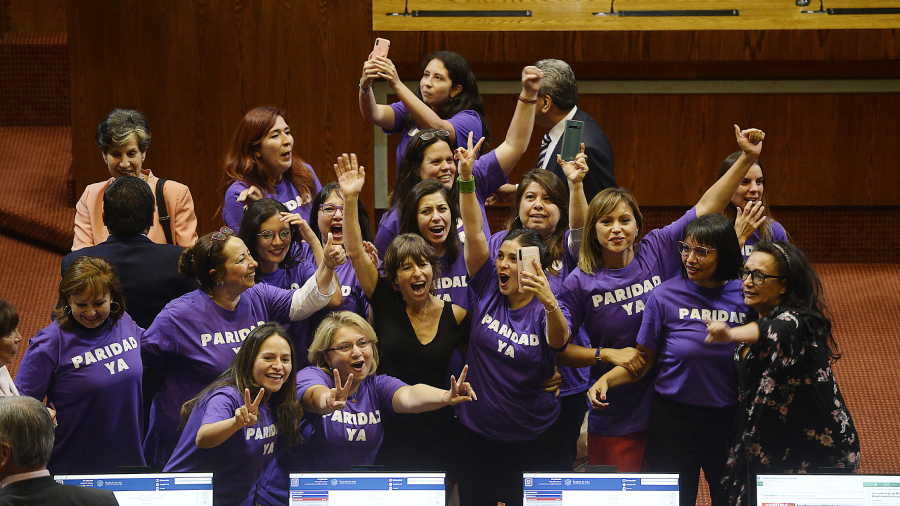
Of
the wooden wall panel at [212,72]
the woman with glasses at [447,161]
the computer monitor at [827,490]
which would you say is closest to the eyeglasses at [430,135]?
the woman with glasses at [447,161]

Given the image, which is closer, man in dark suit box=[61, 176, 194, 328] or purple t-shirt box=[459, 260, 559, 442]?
purple t-shirt box=[459, 260, 559, 442]

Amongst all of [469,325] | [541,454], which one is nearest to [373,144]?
[469,325]

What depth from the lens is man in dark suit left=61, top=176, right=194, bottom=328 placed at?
111 inches

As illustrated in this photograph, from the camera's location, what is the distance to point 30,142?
597cm

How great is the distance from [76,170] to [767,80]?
4.06m

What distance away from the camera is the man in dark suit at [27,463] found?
5.82ft

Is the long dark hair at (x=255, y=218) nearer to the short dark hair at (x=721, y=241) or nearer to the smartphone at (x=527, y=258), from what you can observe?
the smartphone at (x=527, y=258)

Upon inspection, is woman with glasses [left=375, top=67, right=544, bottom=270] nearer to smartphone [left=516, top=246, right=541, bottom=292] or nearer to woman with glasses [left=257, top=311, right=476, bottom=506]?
smartphone [left=516, top=246, right=541, bottom=292]

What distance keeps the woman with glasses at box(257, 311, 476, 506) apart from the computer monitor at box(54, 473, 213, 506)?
0.44 meters

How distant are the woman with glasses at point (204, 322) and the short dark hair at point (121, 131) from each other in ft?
2.56

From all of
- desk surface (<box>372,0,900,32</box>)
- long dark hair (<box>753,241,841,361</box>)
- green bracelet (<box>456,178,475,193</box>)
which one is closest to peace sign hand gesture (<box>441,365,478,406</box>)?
green bracelet (<box>456,178,475,193</box>)

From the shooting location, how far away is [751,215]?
3027mm

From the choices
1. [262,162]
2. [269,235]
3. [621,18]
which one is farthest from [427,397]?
[621,18]

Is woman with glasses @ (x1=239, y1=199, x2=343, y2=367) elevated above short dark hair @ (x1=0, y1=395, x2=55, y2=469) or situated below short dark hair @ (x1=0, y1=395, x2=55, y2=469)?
above
